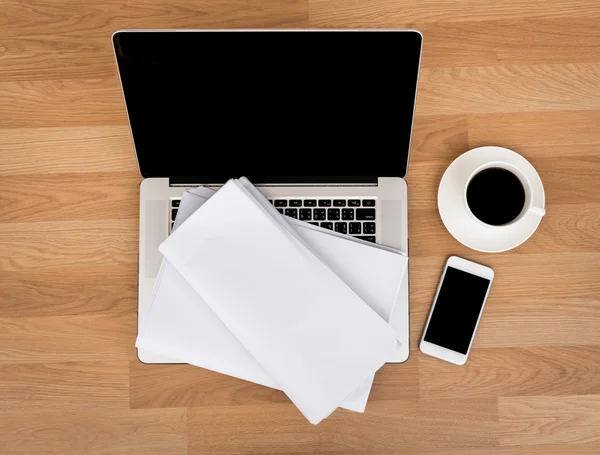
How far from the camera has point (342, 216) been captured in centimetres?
76

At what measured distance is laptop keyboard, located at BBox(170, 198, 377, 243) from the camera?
2.50 ft

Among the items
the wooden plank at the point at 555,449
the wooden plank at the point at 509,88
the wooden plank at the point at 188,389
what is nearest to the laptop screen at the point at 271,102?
the wooden plank at the point at 509,88

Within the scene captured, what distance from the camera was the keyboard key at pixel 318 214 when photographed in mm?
764

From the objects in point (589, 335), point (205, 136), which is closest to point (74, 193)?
point (205, 136)

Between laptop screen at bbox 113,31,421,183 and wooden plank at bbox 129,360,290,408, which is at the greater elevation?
laptop screen at bbox 113,31,421,183

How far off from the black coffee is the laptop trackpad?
0.38m

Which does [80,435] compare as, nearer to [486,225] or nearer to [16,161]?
[16,161]

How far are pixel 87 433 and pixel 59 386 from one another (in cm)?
7

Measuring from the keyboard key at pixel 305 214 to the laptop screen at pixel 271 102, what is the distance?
0.13 ft

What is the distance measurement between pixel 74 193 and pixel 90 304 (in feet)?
0.48

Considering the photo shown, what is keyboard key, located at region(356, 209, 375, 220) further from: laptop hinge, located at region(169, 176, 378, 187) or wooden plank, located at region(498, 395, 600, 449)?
wooden plank, located at region(498, 395, 600, 449)

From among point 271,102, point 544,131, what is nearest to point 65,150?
point 271,102

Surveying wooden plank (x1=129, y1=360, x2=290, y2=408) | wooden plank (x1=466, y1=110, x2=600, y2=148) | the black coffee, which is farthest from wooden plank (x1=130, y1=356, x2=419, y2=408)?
wooden plank (x1=466, y1=110, x2=600, y2=148)

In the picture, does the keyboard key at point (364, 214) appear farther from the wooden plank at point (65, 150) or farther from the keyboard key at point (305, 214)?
the wooden plank at point (65, 150)
